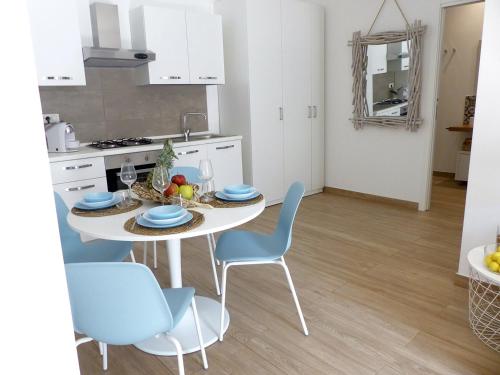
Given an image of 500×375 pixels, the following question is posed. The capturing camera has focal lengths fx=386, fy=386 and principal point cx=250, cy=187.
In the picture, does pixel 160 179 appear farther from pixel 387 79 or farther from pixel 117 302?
pixel 387 79

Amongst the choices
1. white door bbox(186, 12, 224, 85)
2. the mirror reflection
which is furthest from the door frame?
white door bbox(186, 12, 224, 85)

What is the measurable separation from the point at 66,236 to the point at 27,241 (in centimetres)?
162

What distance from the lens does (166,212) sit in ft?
5.99

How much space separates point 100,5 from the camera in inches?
139

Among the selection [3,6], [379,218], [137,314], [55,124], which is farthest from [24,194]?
[379,218]

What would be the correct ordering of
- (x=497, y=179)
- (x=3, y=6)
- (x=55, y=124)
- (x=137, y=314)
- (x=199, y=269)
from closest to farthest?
(x=3, y=6) → (x=137, y=314) → (x=497, y=179) → (x=199, y=269) → (x=55, y=124)

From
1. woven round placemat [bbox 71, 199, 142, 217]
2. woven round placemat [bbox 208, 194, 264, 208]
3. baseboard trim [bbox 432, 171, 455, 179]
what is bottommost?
baseboard trim [bbox 432, 171, 455, 179]

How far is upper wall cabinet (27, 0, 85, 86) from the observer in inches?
125

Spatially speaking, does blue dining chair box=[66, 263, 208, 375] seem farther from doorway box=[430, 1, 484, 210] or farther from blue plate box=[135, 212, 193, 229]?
doorway box=[430, 1, 484, 210]

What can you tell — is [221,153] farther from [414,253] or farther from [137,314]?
[137,314]

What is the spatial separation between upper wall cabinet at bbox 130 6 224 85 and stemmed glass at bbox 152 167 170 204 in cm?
218

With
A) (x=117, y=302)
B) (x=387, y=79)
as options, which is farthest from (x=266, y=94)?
(x=117, y=302)

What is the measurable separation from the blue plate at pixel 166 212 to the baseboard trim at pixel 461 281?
1.99m

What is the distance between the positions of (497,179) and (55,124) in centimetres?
345
